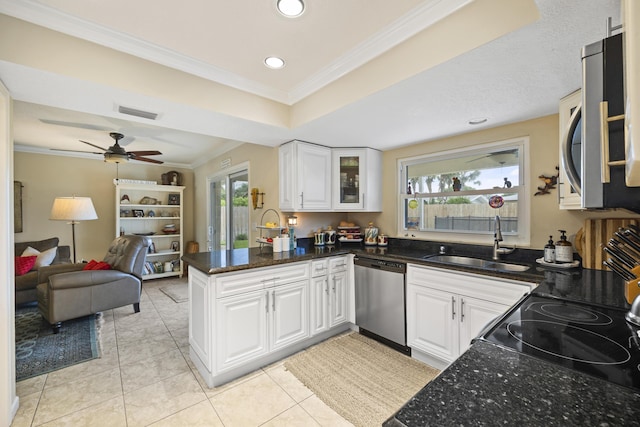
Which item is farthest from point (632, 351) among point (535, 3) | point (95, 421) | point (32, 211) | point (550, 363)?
point (32, 211)

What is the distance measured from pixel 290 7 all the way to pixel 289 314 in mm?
2317

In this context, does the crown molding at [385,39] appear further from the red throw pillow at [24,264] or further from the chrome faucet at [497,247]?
the red throw pillow at [24,264]

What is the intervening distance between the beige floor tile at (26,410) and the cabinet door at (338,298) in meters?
2.30

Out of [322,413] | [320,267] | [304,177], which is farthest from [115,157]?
[322,413]

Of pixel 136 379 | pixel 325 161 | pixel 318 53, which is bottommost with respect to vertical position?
pixel 136 379

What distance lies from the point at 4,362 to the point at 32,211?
4.31 m

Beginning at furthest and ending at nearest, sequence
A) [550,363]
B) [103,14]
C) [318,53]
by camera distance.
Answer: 1. [318,53]
2. [103,14]
3. [550,363]

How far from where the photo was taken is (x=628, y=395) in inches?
25.4

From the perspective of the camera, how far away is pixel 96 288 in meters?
3.19

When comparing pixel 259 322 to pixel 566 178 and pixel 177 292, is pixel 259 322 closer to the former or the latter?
pixel 566 178

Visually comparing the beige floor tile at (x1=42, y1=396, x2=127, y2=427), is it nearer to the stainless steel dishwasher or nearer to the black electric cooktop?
the stainless steel dishwasher

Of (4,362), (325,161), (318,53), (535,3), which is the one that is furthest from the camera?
(325,161)

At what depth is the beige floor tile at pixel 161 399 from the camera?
1797 mm

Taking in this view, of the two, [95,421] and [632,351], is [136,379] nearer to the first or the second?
[95,421]
